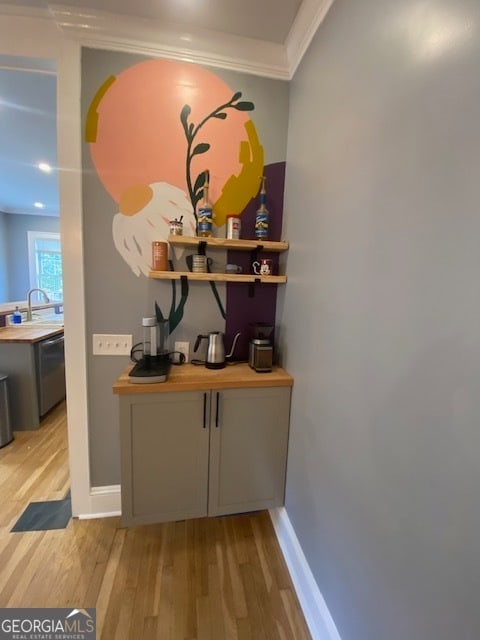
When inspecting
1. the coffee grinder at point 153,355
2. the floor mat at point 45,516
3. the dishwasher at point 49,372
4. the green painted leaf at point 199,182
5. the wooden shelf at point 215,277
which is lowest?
the floor mat at point 45,516

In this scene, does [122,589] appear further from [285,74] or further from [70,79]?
[285,74]

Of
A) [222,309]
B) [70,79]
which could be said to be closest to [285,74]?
[70,79]

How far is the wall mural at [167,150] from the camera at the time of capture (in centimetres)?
155

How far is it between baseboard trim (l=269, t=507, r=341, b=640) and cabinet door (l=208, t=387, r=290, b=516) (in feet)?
0.47

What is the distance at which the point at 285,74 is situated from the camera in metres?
1.67

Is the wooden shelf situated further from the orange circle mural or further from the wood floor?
the wood floor

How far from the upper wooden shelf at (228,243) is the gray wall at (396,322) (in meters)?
0.35

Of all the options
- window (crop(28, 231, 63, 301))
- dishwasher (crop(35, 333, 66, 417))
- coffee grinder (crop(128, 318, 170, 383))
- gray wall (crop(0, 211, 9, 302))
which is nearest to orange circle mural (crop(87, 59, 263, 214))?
coffee grinder (crop(128, 318, 170, 383))

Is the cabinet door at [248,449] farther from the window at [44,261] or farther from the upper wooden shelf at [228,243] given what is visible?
the window at [44,261]

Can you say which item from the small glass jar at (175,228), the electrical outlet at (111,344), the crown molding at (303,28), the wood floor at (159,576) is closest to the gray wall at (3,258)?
the wood floor at (159,576)

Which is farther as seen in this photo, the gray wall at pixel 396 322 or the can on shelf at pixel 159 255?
the can on shelf at pixel 159 255

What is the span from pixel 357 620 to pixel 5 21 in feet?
10.0

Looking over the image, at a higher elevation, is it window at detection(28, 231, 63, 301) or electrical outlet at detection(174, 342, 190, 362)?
window at detection(28, 231, 63, 301)

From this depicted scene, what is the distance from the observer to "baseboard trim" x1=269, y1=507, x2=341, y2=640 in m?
1.13
